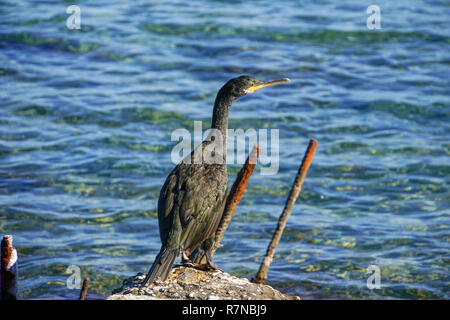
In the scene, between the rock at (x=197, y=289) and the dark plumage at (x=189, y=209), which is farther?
the dark plumage at (x=189, y=209)

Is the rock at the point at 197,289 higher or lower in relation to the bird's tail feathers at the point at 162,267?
lower

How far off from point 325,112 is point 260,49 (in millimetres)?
3647

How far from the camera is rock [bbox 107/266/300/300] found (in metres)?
6.41

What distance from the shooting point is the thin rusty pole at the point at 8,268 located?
18.5ft

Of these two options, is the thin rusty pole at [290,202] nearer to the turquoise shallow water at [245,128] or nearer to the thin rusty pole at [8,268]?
the turquoise shallow water at [245,128]

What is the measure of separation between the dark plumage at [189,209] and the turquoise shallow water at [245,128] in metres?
3.59

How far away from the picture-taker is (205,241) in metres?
7.32

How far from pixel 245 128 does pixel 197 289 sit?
8.74 meters

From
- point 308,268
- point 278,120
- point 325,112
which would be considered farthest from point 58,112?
point 308,268

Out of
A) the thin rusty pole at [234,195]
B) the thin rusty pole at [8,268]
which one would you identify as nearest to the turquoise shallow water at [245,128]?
the thin rusty pole at [234,195]

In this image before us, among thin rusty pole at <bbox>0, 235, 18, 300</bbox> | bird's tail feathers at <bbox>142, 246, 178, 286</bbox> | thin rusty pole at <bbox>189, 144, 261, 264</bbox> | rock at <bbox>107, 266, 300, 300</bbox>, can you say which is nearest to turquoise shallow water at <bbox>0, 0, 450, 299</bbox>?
thin rusty pole at <bbox>189, 144, 261, 264</bbox>

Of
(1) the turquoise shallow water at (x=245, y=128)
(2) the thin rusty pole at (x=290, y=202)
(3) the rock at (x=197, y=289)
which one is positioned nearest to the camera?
(3) the rock at (x=197, y=289)

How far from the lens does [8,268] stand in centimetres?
571

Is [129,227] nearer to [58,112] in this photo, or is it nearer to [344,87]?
[58,112]
